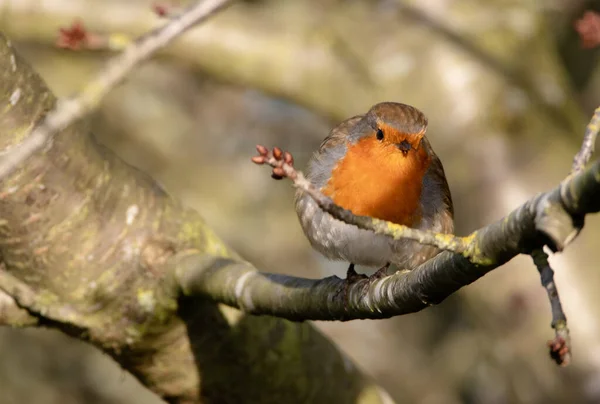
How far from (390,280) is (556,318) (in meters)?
0.65

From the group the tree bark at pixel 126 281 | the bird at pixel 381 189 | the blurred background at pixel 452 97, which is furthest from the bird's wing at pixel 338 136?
the blurred background at pixel 452 97

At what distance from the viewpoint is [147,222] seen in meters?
2.76

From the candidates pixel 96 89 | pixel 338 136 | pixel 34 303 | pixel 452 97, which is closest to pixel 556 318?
pixel 96 89

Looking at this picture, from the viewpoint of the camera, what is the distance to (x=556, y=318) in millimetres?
1416

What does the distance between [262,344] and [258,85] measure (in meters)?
2.66

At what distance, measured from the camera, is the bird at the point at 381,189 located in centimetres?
272

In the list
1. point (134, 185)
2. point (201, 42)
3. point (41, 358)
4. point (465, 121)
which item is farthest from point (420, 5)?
point (41, 358)

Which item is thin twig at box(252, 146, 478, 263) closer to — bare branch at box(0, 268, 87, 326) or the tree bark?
the tree bark

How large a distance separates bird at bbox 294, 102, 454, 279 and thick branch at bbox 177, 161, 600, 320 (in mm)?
349

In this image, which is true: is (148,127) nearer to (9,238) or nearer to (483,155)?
(483,155)

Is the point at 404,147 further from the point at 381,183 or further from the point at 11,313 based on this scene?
the point at 11,313

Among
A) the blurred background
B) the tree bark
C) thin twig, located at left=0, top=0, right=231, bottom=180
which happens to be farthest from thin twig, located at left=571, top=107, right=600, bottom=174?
the blurred background

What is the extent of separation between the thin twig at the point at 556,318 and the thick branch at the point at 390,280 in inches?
1.3

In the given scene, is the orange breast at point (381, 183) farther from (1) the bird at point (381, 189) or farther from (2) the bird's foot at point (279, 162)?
(2) the bird's foot at point (279, 162)
